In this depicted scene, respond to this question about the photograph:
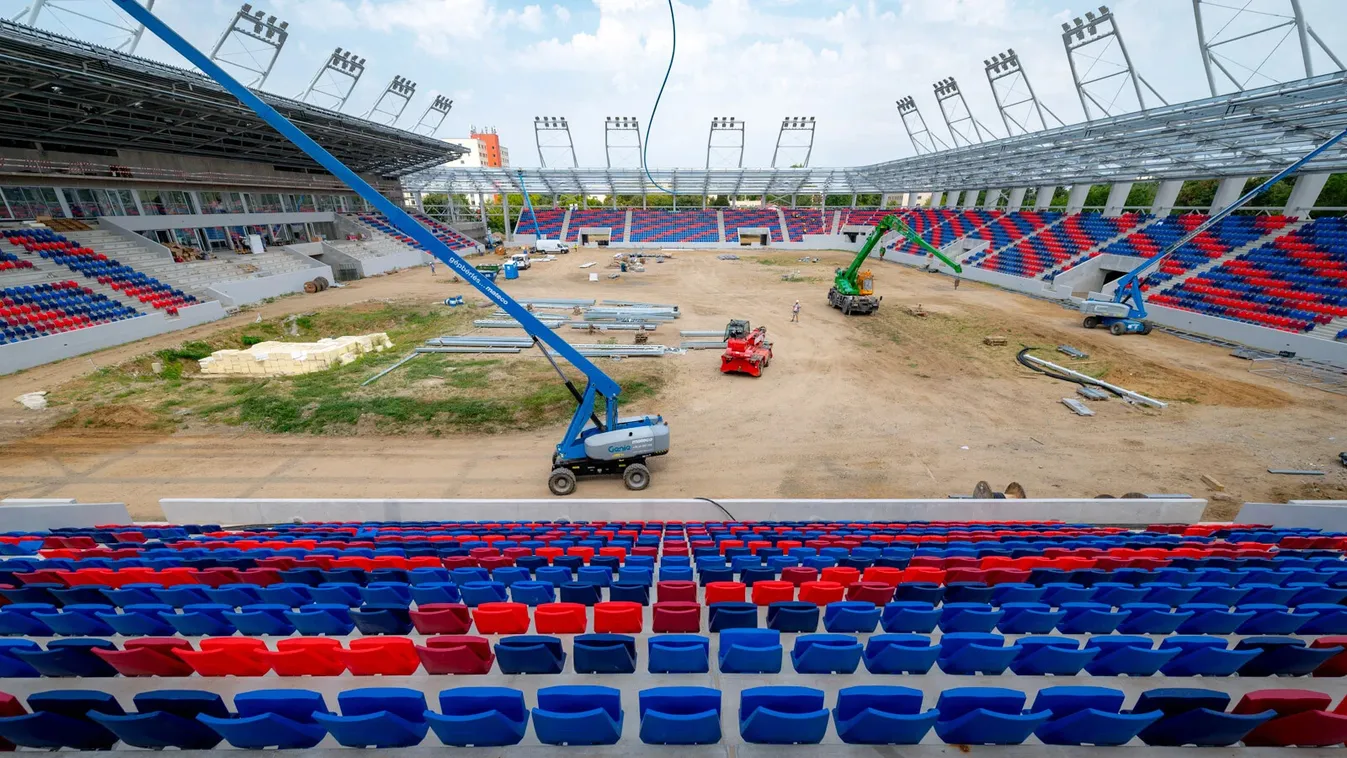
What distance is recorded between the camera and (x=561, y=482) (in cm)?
1113

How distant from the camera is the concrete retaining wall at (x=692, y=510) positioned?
966 cm

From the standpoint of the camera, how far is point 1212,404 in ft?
51.2

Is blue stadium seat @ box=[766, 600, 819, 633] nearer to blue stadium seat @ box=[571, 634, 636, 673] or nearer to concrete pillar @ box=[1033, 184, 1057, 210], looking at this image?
blue stadium seat @ box=[571, 634, 636, 673]

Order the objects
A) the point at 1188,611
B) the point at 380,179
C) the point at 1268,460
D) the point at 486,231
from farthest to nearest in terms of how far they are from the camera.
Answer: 1. the point at 486,231
2. the point at 380,179
3. the point at 1268,460
4. the point at 1188,611

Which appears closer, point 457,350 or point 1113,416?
point 1113,416

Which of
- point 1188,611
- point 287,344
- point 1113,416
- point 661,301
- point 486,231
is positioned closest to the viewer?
point 1188,611

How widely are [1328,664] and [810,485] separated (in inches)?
299

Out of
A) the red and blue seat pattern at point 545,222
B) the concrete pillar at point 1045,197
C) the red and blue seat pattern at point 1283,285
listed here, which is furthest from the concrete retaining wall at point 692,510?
the red and blue seat pattern at point 545,222

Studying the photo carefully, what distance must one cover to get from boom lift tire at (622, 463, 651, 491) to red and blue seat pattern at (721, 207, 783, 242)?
180 feet

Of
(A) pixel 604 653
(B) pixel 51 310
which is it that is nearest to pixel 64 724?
(A) pixel 604 653

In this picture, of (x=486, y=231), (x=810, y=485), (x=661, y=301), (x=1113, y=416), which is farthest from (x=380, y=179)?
(x=1113, y=416)

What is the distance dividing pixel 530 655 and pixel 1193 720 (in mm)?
4795

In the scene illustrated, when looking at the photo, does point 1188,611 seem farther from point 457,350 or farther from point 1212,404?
point 457,350

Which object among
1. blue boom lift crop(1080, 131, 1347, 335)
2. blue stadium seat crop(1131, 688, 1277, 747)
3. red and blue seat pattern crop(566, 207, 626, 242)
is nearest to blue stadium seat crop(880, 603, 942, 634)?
blue stadium seat crop(1131, 688, 1277, 747)
